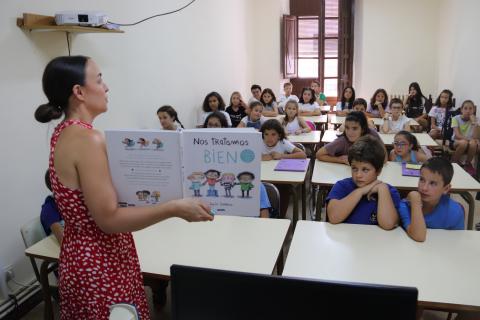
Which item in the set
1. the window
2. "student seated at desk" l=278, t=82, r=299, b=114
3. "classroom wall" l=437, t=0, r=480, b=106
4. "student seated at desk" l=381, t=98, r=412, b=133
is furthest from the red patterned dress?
the window

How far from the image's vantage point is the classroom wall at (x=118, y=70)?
2547 millimetres

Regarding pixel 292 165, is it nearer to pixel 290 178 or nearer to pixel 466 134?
pixel 290 178

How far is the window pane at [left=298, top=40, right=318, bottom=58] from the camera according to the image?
31.2 feet

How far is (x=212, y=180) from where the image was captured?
3.93ft

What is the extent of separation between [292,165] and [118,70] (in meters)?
1.80

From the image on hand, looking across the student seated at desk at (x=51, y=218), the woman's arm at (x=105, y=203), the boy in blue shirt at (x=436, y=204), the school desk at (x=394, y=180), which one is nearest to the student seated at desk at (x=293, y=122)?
the school desk at (x=394, y=180)

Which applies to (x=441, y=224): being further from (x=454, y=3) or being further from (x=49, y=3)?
(x=454, y=3)

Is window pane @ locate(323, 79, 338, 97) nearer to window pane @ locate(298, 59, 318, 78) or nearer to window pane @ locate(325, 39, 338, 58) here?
window pane @ locate(298, 59, 318, 78)

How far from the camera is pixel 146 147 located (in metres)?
1.17

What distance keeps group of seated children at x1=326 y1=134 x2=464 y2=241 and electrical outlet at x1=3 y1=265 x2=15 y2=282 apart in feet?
6.63

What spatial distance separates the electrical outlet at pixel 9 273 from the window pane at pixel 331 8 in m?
8.58

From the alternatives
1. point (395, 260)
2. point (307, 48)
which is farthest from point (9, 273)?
point (307, 48)

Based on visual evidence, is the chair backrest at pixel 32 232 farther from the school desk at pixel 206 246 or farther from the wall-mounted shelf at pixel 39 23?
the wall-mounted shelf at pixel 39 23

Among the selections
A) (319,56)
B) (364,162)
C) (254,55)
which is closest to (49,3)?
(364,162)
